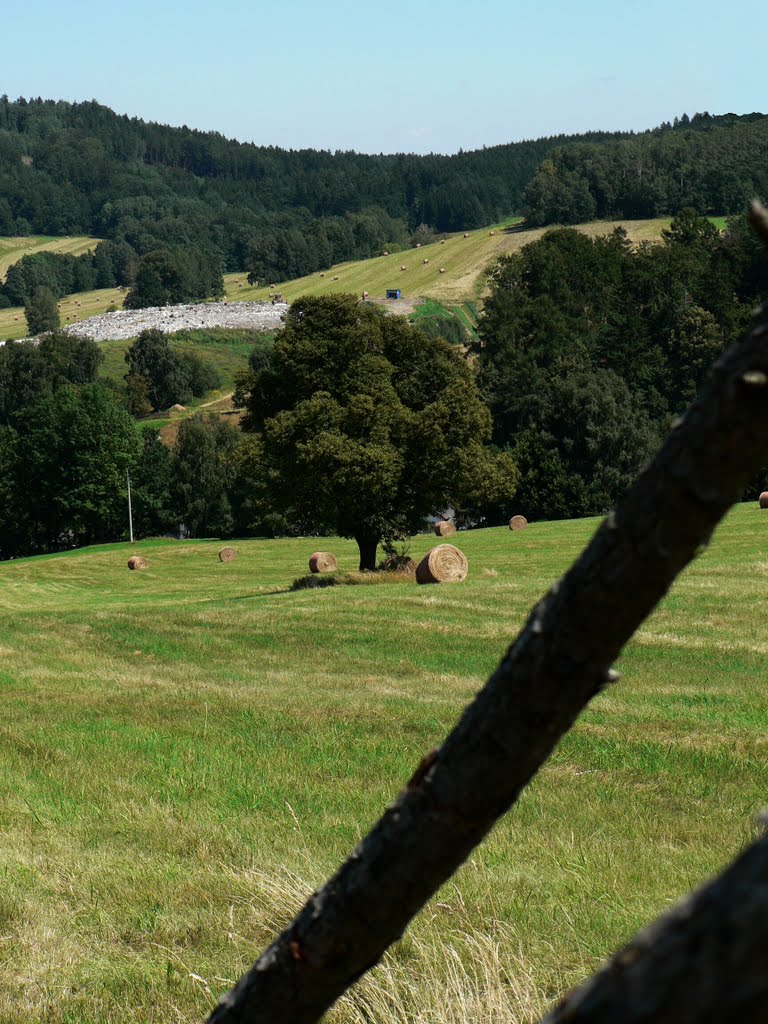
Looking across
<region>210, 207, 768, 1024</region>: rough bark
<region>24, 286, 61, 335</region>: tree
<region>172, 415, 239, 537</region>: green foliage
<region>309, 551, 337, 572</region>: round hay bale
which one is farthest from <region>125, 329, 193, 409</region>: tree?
<region>210, 207, 768, 1024</region>: rough bark

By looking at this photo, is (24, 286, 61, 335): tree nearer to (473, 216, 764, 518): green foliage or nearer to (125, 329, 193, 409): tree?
(125, 329, 193, 409): tree

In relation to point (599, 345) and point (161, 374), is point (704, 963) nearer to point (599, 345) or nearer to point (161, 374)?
A: point (599, 345)

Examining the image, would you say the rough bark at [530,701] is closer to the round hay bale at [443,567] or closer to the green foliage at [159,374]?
the round hay bale at [443,567]

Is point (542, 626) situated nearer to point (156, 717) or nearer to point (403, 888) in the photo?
point (403, 888)

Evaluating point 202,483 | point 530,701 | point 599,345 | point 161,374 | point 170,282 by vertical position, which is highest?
point 170,282

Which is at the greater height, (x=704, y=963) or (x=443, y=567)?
(x=704, y=963)

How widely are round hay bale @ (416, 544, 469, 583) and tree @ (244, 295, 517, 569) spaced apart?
2719 millimetres

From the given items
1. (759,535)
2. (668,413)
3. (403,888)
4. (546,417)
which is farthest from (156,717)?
(668,413)

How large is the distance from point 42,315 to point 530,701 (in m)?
163

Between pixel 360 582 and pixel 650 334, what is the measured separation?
52.4m

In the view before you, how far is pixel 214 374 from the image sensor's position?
116 meters

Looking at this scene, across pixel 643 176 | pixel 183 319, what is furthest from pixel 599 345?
pixel 183 319

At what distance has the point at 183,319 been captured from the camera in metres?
149

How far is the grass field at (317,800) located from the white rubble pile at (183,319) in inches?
4955
